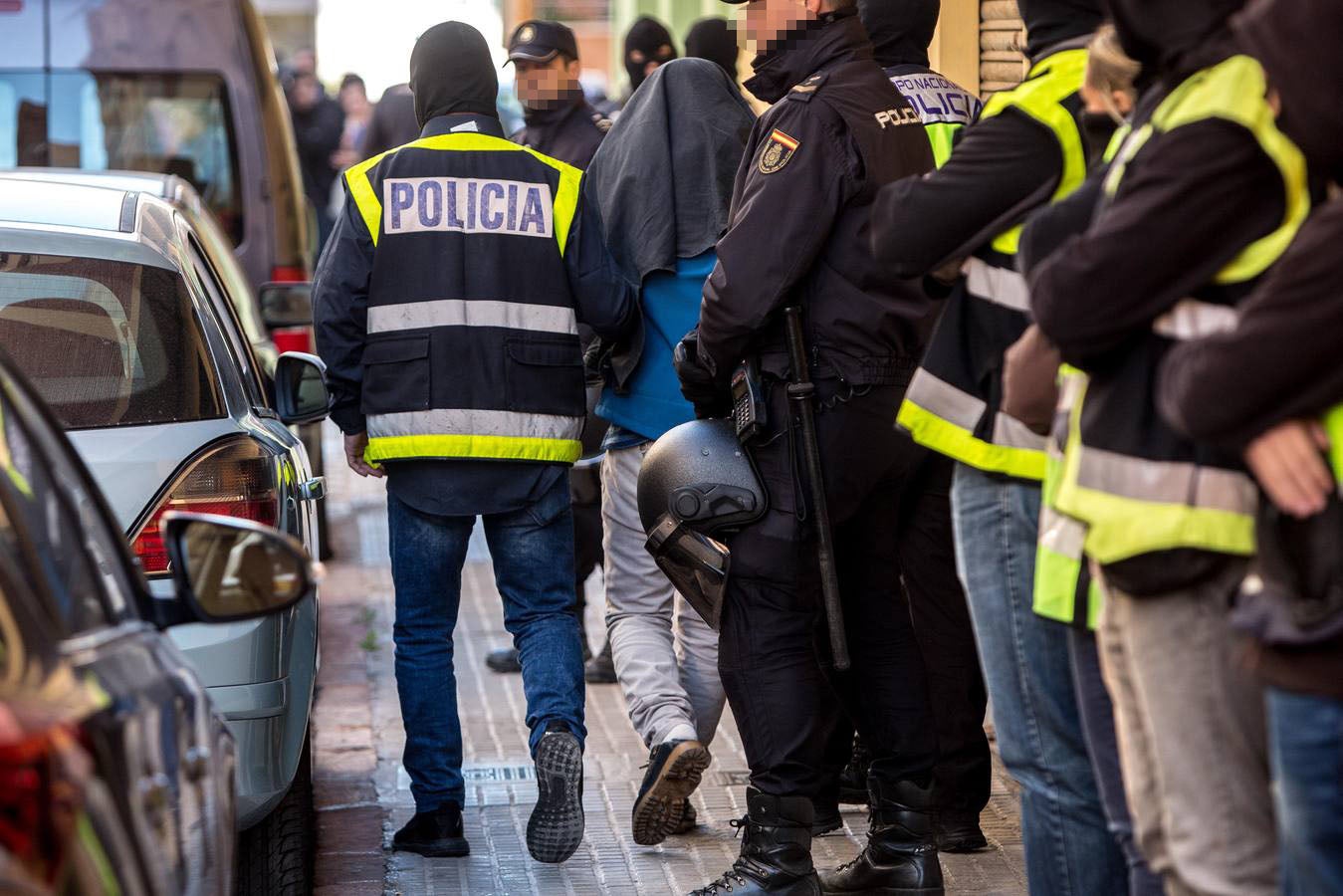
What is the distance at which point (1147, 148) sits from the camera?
257 cm

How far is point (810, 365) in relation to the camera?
4.26 metres

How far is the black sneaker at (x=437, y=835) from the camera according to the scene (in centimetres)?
493

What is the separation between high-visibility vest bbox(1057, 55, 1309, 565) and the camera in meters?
2.46

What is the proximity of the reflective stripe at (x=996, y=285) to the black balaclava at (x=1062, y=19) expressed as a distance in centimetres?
38

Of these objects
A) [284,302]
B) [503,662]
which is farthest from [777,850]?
[284,302]

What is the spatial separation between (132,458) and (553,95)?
3.31 metres

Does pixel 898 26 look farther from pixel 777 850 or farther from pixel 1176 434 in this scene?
pixel 1176 434

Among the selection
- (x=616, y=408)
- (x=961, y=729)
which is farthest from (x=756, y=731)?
(x=616, y=408)

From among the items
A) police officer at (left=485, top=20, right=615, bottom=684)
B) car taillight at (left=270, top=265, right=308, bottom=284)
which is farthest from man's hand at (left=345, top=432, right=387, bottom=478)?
car taillight at (left=270, top=265, right=308, bottom=284)

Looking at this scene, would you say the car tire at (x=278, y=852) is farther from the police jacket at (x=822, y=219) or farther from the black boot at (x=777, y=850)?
the police jacket at (x=822, y=219)

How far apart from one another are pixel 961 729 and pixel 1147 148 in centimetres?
256

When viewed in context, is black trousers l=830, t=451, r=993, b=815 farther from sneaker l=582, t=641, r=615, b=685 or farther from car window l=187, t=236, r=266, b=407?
sneaker l=582, t=641, r=615, b=685

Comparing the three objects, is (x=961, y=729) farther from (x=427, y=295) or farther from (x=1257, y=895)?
(x=1257, y=895)

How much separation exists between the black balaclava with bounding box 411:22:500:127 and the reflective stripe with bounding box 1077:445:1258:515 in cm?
267
